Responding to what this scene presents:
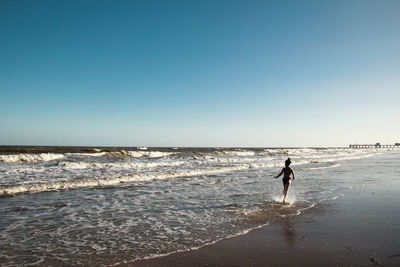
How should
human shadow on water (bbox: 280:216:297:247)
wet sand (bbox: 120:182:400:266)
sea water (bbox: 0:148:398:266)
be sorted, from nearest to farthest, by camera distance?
wet sand (bbox: 120:182:400:266) < sea water (bbox: 0:148:398:266) < human shadow on water (bbox: 280:216:297:247)

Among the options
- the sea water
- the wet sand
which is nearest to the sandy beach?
the wet sand

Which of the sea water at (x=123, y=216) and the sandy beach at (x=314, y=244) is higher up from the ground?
the sandy beach at (x=314, y=244)

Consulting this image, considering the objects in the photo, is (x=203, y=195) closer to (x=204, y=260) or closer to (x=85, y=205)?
(x=85, y=205)

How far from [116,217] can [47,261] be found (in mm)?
3458

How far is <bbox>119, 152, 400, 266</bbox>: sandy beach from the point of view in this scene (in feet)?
17.1

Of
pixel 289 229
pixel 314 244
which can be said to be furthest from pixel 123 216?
pixel 314 244

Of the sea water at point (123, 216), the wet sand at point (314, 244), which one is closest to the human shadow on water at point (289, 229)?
the wet sand at point (314, 244)

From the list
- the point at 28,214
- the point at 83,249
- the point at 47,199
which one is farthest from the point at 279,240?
the point at 47,199

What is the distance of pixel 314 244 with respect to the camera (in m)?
6.12

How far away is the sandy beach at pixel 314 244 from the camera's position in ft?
17.1

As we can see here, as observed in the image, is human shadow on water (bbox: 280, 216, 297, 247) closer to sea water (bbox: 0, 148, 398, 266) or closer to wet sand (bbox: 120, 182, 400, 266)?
wet sand (bbox: 120, 182, 400, 266)

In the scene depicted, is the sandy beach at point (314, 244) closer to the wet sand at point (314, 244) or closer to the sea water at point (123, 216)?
the wet sand at point (314, 244)

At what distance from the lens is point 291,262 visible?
5.14 metres

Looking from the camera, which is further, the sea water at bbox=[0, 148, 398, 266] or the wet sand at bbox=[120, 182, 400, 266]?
the sea water at bbox=[0, 148, 398, 266]
